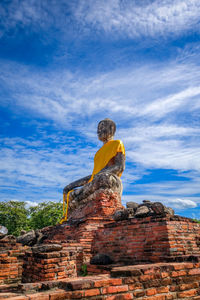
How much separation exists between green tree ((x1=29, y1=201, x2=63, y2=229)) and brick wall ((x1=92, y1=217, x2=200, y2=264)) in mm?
19086

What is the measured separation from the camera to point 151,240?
493 cm

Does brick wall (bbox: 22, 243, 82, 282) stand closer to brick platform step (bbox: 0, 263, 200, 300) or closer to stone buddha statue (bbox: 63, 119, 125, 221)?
brick platform step (bbox: 0, 263, 200, 300)

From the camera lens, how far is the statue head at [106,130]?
32.5 ft

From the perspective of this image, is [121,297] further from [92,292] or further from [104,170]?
[104,170]

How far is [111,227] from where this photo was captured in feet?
19.8


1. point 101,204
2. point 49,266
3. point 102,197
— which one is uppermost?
point 102,197

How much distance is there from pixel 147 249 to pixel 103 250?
4.33 feet

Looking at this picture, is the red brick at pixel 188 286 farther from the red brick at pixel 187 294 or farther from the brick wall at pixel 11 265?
the brick wall at pixel 11 265

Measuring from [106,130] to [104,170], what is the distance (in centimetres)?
198

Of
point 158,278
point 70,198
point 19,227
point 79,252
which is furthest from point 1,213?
point 158,278

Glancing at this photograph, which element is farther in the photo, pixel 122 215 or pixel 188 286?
pixel 122 215

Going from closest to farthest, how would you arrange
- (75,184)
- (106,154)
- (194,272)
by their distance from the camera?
(194,272) < (106,154) < (75,184)

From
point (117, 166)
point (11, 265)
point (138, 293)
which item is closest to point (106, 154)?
point (117, 166)

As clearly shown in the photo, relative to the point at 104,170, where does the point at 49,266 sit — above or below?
below
